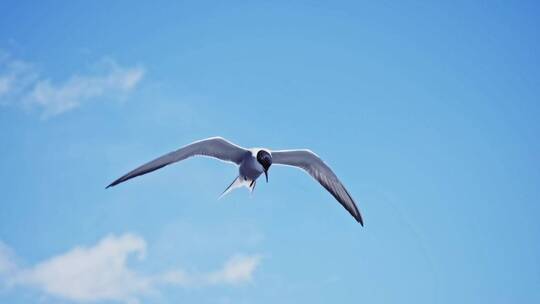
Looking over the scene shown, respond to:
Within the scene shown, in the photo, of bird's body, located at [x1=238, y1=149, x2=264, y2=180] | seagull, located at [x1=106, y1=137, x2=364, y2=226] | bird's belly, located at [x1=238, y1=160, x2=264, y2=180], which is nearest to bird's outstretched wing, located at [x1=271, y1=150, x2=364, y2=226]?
seagull, located at [x1=106, y1=137, x2=364, y2=226]

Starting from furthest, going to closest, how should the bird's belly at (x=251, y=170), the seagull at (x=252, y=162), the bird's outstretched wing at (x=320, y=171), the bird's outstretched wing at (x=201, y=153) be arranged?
1. the bird's outstretched wing at (x=320, y=171)
2. the bird's belly at (x=251, y=170)
3. the seagull at (x=252, y=162)
4. the bird's outstretched wing at (x=201, y=153)

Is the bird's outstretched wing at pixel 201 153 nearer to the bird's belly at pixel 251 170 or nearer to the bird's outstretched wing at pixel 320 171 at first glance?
the bird's belly at pixel 251 170

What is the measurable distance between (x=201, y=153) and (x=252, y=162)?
1.56m

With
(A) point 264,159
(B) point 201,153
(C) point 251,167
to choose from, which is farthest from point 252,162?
(B) point 201,153

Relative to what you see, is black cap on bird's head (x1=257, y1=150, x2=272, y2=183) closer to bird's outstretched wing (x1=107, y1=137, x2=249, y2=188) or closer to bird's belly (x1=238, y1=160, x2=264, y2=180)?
bird's belly (x1=238, y1=160, x2=264, y2=180)

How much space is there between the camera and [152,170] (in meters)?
16.3

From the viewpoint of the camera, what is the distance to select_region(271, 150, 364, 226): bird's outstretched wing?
60.2 feet

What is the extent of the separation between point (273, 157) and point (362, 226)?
3.48 metres

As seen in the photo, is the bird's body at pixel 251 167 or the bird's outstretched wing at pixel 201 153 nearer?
the bird's outstretched wing at pixel 201 153

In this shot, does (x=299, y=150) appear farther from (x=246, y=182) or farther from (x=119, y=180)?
(x=119, y=180)

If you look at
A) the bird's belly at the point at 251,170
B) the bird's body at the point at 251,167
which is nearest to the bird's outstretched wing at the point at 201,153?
the bird's body at the point at 251,167

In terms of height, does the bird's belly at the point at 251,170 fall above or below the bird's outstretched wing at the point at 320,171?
below

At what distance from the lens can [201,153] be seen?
56.4 ft

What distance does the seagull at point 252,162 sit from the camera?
16406 millimetres
